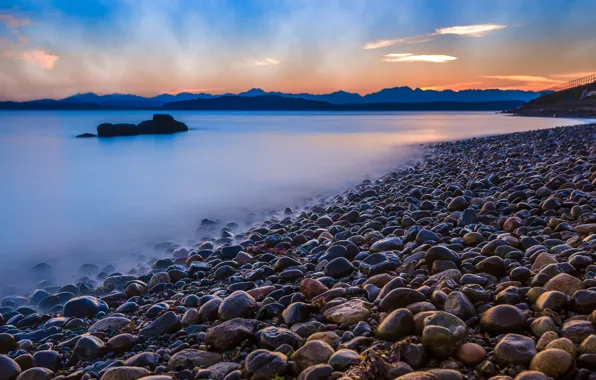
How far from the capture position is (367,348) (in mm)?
2229

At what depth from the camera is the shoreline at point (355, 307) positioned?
2090 millimetres

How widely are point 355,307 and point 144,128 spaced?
3130cm

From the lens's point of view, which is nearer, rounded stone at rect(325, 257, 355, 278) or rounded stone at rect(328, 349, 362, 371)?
rounded stone at rect(328, 349, 362, 371)

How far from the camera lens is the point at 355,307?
8.95 ft

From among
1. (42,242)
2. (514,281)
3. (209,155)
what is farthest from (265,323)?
(209,155)

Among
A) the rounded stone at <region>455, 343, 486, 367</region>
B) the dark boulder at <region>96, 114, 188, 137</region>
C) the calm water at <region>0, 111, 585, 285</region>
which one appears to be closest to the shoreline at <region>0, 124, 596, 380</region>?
the rounded stone at <region>455, 343, 486, 367</region>

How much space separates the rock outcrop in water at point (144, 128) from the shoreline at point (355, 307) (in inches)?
1063

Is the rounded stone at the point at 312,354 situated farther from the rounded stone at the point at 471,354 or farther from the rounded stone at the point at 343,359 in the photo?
the rounded stone at the point at 471,354

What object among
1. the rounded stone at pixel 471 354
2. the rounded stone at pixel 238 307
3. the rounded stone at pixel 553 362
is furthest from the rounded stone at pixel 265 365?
the rounded stone at pixel 553 362

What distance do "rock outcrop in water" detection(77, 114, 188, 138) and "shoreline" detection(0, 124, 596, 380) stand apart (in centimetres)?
2700

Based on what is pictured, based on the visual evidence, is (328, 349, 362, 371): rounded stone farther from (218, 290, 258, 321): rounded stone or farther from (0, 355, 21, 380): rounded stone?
(0, 355, 21, 380): rounded stone

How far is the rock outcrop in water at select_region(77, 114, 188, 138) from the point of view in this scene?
1157 inches

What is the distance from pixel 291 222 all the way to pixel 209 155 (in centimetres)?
1453

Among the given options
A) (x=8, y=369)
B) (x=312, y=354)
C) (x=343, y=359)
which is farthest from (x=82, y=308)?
(x=343, y=359)
